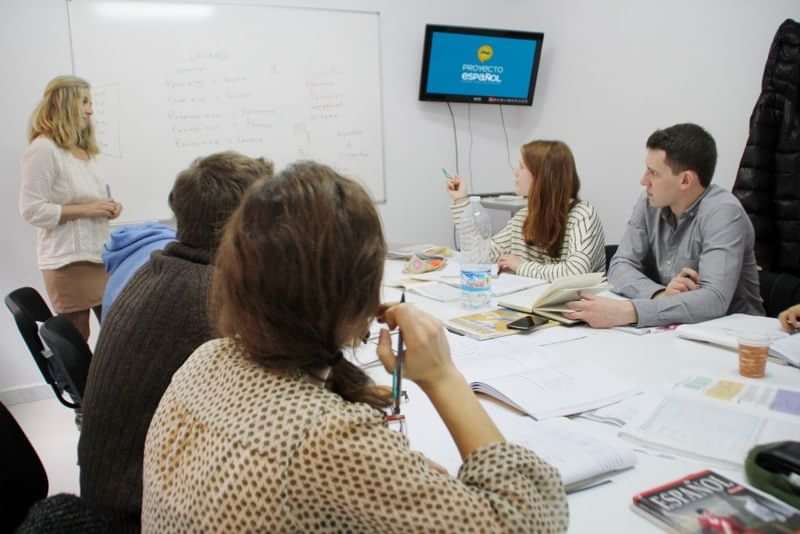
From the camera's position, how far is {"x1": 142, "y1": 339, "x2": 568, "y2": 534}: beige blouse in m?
0.64

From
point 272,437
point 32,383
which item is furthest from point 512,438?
point 32,383

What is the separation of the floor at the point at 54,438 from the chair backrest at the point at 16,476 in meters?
1.18

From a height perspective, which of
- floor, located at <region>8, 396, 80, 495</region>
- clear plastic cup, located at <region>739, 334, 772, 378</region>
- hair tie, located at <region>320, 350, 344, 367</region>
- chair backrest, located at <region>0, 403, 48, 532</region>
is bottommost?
floor, located at <region>8, 396, 80, 495</region>

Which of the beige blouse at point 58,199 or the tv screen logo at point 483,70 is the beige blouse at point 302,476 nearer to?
the beige blouse at point 58,199

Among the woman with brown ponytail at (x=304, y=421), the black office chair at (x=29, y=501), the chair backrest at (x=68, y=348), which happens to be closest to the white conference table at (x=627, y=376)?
the woman with brown ponytail at (x=304, y=421)

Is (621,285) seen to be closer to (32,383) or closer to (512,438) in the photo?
(512,438)

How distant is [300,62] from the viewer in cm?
359

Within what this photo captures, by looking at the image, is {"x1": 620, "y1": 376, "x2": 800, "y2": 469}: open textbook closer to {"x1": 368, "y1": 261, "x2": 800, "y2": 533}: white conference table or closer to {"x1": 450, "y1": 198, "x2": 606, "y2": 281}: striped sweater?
{"x1": 368, "y1": 261, "x2": 800, "y2": 533}: white conference table

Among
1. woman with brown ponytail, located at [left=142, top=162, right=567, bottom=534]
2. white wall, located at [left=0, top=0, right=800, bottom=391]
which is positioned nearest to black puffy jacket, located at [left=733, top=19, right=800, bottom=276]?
white wall, located at [left=0, top=0, right=800, bottom=391]

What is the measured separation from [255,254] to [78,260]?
8.43 ft

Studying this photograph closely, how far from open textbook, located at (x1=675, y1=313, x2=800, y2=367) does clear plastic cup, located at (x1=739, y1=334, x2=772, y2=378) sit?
0.12 metres

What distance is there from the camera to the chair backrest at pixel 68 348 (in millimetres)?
1524

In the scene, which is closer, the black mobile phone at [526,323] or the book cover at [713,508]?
the book cover at [713,508]

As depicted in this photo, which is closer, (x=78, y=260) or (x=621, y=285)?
(x=621, y=285)
